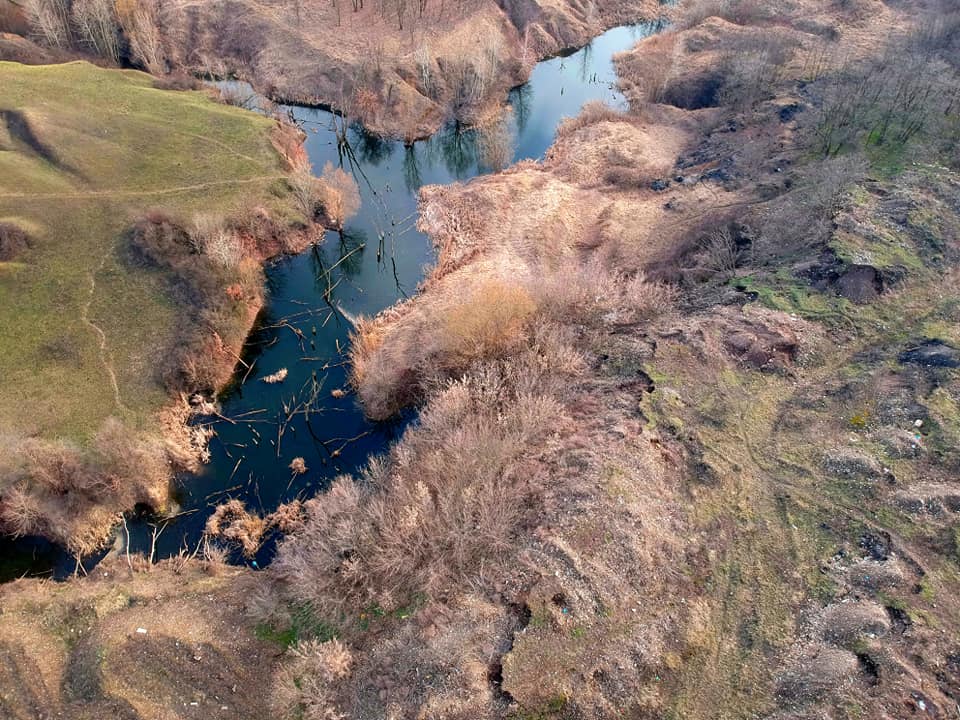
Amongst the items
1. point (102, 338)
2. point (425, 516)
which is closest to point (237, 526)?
point (425, 516)

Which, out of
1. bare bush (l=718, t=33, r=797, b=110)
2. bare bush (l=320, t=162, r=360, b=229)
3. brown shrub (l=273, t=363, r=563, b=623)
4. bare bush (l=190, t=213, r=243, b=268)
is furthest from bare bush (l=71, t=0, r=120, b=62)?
bare bush (l=718, t=33, r=797, b=110)

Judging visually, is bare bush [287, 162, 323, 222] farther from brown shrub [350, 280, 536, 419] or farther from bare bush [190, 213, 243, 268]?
brown shrub [350, 280, 536, 419]

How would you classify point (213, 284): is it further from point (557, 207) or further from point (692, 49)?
point (692, 49)

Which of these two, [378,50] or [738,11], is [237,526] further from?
[738,11]

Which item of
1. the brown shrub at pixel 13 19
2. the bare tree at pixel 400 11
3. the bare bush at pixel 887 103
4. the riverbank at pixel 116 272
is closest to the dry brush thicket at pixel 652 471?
the bare bush at pixel 887 103

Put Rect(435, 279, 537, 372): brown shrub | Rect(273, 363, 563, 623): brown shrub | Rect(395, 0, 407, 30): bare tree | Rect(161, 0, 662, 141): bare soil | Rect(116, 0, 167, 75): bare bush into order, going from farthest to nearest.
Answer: Rect(395, 0, 407, 30): bare tree → Rect(161, 0, 662, 141): bare soil → Rect(116, 0, 167, 75): bare bush → Rect(435, 279, 537, 372): brown shrub → Rect(273, 363, 563, 623): brown shrub

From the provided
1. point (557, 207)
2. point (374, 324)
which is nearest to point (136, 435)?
point (374, 324)

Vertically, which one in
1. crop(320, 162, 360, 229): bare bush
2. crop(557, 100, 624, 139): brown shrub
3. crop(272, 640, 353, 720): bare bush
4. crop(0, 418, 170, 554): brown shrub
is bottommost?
crop(272, 640, 353, 720): bare bush
